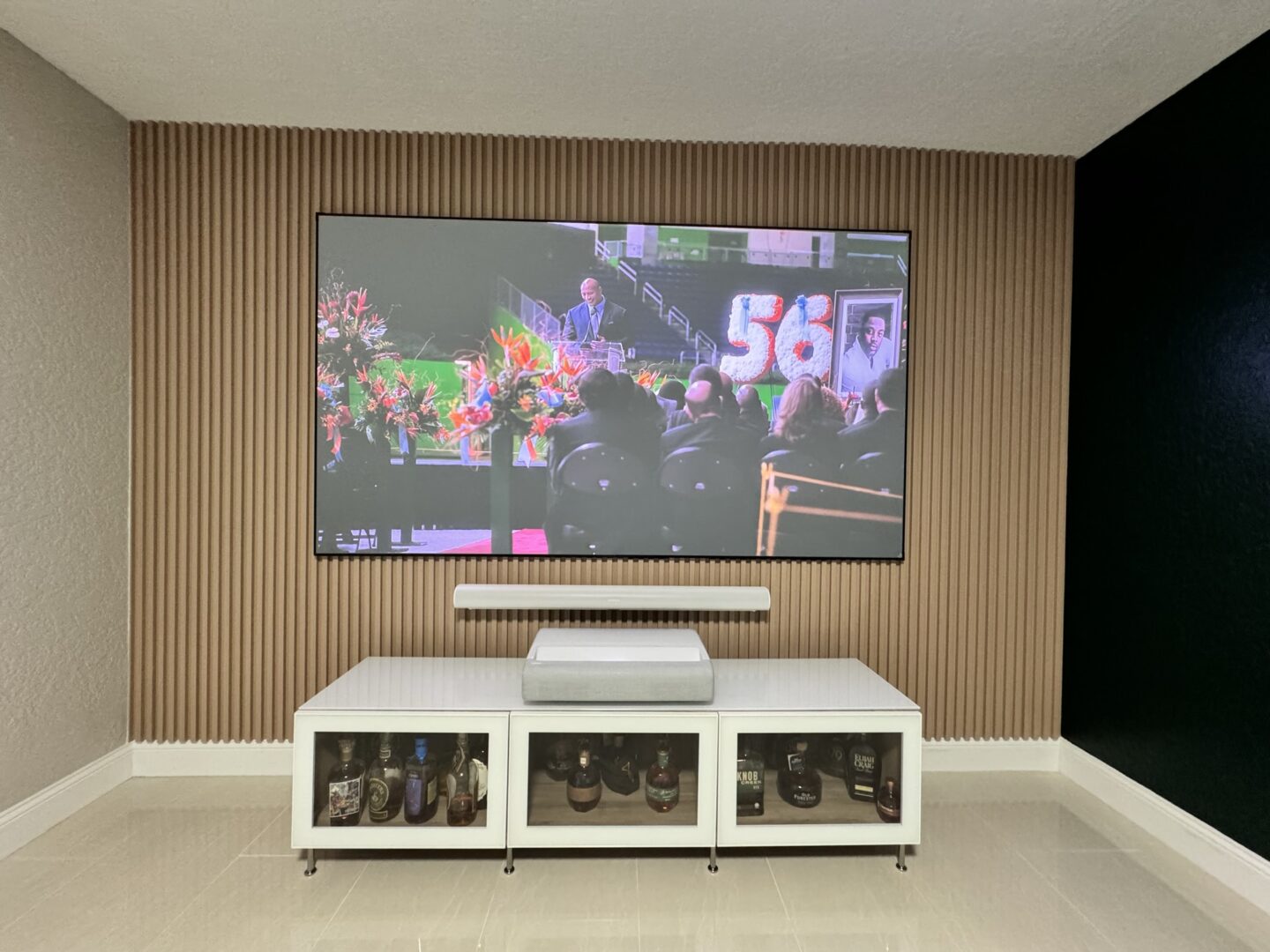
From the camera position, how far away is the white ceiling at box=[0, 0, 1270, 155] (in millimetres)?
2254

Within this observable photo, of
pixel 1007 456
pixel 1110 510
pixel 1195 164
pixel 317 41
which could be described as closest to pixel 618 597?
→ pixel 1007 456

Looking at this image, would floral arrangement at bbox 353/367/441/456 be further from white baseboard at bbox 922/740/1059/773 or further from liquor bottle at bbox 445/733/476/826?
white baseboard at bbox 922/740/1059/773

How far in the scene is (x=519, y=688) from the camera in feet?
8.73

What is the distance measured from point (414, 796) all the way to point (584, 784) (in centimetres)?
55

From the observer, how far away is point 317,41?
7.95 feet

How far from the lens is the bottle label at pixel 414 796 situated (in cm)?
245

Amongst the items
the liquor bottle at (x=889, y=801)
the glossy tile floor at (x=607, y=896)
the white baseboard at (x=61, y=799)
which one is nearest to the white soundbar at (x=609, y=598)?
the liquor bottle at (x=889, y=801)

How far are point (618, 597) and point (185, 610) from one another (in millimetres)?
1759

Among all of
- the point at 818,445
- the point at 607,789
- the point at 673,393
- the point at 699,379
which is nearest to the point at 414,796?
the point at 607,789

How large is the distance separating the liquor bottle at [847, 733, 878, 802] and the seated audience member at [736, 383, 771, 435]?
1233 millimetres

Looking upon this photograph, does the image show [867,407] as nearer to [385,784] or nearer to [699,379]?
[699,379]

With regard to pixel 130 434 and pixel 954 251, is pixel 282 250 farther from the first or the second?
pixel 954 251

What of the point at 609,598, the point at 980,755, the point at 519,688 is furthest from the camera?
the point at 980,755

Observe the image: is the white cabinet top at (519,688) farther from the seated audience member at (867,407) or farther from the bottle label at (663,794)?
the seated audience member at (867,407)
